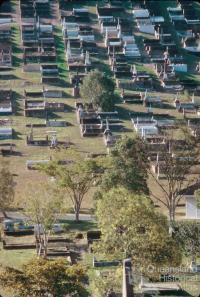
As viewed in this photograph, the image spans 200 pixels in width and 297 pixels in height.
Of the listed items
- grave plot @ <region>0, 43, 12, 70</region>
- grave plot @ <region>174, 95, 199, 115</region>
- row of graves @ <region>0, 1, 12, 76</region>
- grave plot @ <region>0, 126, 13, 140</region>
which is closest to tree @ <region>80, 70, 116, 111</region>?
grave plot @ <region>174, 95, 199, 115</region>

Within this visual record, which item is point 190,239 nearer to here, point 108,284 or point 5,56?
point 108,284

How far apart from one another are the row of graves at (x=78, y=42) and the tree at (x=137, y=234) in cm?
3395

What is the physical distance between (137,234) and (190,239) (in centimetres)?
475

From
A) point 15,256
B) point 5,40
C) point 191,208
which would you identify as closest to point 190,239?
point 15,256

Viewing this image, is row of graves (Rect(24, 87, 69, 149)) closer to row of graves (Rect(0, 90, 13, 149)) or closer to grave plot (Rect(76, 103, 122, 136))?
row of graves (Rect(0, 90, 13, 149))

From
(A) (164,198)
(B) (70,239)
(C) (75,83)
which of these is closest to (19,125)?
(C) (75,83)

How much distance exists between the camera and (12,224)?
48062 mm

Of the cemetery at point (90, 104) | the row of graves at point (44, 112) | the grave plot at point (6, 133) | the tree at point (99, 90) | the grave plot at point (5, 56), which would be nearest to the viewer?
the cemetery at point (90, 104)

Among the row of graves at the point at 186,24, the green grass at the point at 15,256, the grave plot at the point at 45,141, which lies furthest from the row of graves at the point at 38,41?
the green grass at the point at 15,256

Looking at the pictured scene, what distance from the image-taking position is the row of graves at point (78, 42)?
76375 mm

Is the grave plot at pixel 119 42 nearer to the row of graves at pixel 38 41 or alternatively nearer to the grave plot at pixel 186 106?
the row of graves at pixel 38 41

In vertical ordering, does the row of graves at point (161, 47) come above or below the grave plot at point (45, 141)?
above

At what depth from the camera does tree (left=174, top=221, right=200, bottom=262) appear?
40.7m

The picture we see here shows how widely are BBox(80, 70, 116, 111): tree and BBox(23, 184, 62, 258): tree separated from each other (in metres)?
23.9
